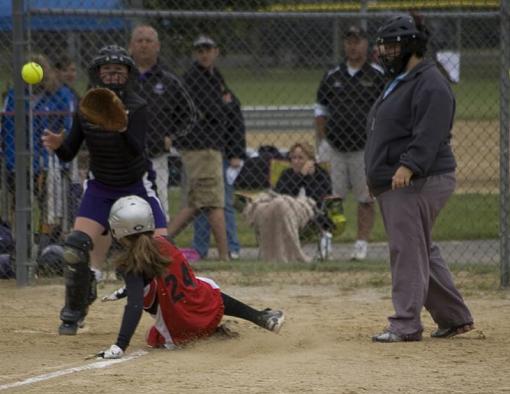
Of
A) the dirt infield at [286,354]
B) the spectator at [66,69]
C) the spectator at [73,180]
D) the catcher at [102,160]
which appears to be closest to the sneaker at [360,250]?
Result: the dirt infield at [286,354]

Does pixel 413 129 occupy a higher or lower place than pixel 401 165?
higher

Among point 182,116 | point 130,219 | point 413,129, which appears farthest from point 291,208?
point 130,219

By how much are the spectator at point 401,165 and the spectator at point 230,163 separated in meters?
4.10

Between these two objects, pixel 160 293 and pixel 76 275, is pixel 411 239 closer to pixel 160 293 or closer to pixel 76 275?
pixel 160 293

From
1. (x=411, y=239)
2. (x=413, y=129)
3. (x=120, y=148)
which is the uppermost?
(x=413, y=129)

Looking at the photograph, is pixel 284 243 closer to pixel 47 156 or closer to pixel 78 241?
pixel 47 156

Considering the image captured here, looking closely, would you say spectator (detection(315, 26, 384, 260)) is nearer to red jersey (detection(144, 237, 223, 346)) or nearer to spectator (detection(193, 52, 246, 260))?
spectator (detection(193, 52, 246, 260))

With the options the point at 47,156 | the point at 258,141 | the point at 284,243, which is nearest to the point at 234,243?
the point at 284,243

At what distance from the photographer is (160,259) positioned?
6660mm

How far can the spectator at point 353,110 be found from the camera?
10695 mm

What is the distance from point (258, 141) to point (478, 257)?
7332 mm

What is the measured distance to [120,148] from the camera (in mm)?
7566

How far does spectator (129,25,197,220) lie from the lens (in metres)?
10.4

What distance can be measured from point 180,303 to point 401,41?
1.99m
